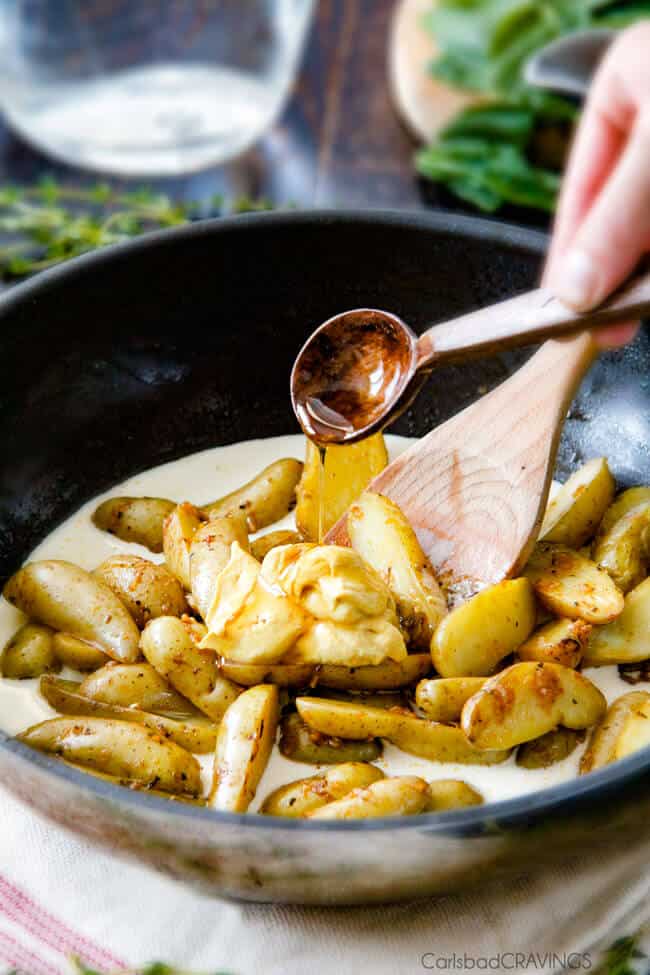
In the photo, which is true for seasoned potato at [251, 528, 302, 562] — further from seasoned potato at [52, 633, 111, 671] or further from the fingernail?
the fingernail

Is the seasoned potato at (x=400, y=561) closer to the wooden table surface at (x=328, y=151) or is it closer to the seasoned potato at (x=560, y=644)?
the seasoned potato at (x=560, y=644)

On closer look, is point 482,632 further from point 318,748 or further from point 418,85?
point 418,85

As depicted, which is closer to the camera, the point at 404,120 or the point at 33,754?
the point at 33,754

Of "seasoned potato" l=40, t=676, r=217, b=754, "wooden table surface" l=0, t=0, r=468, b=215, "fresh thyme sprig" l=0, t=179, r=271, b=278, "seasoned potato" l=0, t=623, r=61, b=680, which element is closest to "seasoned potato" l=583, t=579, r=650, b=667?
"seasoned potato" l=40, t=676, r=217, b=754

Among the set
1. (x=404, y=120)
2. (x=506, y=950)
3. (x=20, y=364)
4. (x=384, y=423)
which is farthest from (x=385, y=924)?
(x=404, y=120)

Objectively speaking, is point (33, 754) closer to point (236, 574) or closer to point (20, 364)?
Result: point (236, 574)

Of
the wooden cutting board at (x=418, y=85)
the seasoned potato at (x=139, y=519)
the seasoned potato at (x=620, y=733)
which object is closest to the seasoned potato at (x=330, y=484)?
the seasoned potato at (x=139, y=519)
